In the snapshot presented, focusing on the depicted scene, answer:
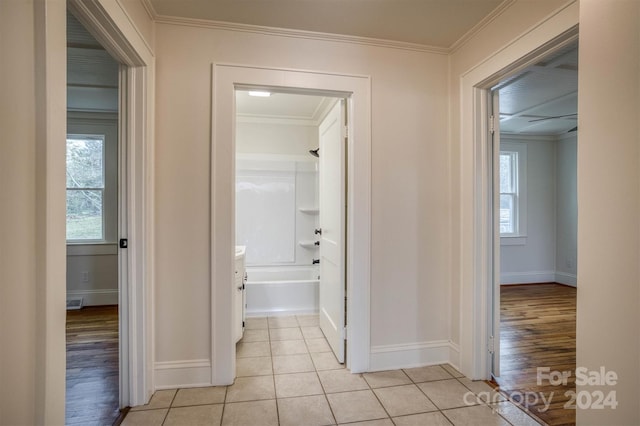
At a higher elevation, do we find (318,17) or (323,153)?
(318,17)

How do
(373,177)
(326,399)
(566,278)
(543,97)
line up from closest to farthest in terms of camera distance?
(326,399) → (373,177) → (543,97) → (566,278)

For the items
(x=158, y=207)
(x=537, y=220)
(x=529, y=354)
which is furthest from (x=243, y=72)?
(x=537, y=220)

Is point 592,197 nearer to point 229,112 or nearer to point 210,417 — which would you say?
point 229,112

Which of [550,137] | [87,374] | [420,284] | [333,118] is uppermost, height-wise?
[550,137]

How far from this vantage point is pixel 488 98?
84.1 inches

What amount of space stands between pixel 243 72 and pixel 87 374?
2.39 meters

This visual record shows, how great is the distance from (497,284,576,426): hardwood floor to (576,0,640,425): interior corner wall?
0.86 m

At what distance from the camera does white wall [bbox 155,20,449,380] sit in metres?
2.00

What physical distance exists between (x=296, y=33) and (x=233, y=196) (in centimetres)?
119

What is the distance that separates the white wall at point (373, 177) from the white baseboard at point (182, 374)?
0.15ft

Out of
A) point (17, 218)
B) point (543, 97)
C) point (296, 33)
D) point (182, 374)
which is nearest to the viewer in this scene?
point (17, 218)

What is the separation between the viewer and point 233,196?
2.06 m

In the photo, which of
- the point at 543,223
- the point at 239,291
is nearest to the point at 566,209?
the point at 543,223

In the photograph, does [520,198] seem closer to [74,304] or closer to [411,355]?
[411,355]
